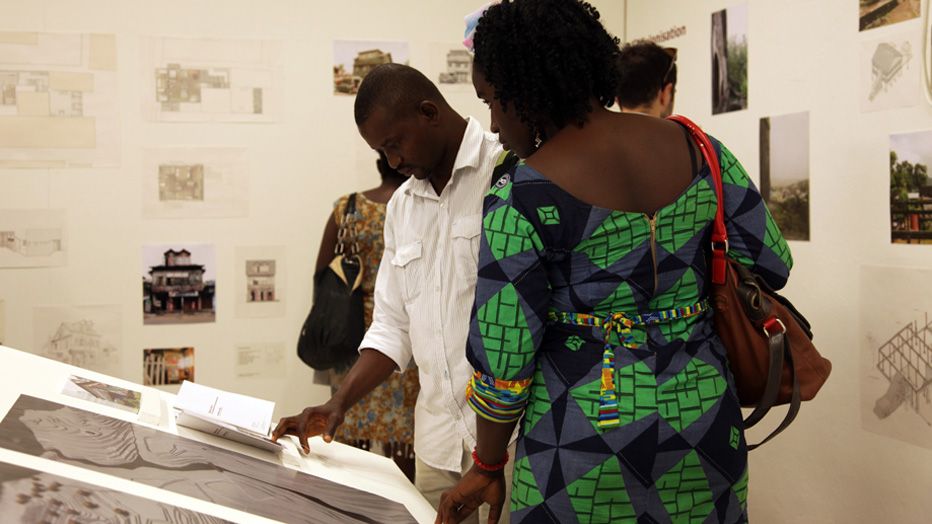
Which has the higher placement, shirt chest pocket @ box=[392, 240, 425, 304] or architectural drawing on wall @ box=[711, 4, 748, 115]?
architectural drawing on wall @ box=[711, 4, 748, 115]

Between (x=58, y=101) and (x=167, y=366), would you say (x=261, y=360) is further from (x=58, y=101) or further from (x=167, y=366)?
(x=58, y=101)

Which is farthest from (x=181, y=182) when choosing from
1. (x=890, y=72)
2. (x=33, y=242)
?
(x=890, y=72)

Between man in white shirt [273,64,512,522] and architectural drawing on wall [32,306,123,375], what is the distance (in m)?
2.13

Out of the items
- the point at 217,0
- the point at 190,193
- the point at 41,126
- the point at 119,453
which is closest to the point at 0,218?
the point at 41,126

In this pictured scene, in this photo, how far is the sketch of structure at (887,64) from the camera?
223cm

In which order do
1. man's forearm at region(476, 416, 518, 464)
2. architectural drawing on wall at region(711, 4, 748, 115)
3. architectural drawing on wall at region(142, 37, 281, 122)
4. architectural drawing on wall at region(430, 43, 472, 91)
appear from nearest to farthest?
1. man's forearm at region(476, 416, 518, 464)
2. architectural drawing on wall at region(711, 4, 748, 115)
3. architectural drawing on wall at region(142, 37, 281, 122)
4. architectural drawing on wall at region(430, 43, 472, 91)

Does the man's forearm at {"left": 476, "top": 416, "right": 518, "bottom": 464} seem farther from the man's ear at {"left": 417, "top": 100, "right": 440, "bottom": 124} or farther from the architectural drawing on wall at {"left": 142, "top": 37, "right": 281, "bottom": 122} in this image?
the architectural drawing on wall at {"left": 142, "top": 37, "right": 281, "bottom": 122}

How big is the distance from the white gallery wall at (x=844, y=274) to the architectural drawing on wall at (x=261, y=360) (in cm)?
201

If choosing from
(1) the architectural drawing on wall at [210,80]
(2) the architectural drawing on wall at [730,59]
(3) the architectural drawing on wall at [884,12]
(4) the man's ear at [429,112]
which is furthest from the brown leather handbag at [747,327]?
(1) the architectural drawing on wall at [210,80]

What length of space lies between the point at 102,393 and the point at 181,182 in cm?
212

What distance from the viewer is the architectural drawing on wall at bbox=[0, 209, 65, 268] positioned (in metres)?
3.50

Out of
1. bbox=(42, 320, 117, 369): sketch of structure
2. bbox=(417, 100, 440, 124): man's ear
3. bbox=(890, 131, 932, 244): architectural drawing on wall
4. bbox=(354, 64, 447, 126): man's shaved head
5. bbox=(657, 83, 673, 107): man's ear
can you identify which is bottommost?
bbox=(42, 320, 117, 369): sketch of structure

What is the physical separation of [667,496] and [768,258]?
44cm

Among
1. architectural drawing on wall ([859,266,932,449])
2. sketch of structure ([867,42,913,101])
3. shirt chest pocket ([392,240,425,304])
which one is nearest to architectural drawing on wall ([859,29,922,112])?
sketch of structure ([867,42,913,101])
